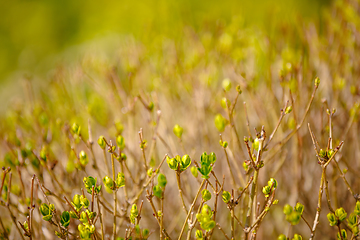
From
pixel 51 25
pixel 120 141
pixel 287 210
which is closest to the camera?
pixel 287 210

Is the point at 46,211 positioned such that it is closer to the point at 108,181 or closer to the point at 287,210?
the point at 108,181

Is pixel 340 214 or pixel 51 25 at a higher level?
pixel 51 25

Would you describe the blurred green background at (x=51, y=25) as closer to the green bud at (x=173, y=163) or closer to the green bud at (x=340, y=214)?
the green bud at (x=173, y=163)

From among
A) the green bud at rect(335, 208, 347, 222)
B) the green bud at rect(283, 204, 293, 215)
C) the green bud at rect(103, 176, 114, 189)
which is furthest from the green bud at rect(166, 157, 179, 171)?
the green bud at rect(335, 208, 347, 222)

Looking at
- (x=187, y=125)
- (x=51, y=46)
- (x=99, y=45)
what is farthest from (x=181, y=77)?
(x=51, y=46)

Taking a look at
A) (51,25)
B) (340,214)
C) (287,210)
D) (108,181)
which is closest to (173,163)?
(108,181)

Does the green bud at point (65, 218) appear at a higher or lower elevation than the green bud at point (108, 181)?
lower

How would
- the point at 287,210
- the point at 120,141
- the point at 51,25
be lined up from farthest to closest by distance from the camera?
the point at 51,25 → the point at 120,141 → the point at 287,210

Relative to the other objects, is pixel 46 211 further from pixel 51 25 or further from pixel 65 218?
pixel 51 25

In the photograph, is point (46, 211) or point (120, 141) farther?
point (120, 141)

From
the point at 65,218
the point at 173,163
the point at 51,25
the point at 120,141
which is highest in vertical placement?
the point at 51,25

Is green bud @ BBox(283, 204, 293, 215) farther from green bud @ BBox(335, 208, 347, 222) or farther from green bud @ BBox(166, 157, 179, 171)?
green bud @ BBox(166, 157, 179, 171)

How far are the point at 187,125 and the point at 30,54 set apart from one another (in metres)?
4.53

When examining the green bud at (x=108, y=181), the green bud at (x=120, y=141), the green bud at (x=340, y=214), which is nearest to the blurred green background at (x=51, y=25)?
the green bud at (x=120, y=141)
